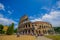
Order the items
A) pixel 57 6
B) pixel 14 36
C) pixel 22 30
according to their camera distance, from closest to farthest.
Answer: pixel 57 6 < pixel 14 36 < pixel 22 30

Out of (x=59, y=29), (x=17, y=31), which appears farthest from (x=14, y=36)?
(x=59, y=29)

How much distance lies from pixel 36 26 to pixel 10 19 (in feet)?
2.67

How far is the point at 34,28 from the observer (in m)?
4.66

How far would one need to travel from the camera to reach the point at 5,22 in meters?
4.37

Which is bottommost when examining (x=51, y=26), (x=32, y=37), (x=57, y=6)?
(x=32, y=37)

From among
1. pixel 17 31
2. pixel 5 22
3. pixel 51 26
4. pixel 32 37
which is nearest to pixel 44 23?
pixel 51 26

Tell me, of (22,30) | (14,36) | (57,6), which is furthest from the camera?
(22,30)

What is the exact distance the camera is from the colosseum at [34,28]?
432 centimetres

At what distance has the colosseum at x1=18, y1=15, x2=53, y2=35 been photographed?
14.2 ft

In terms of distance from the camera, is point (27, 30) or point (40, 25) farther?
point (27, 30)

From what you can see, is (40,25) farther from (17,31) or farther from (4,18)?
(4,18)

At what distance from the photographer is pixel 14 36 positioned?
14.3 feet

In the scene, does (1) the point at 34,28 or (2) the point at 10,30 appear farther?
(1) the point at 34,28

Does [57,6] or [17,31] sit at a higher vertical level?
[57,6]
